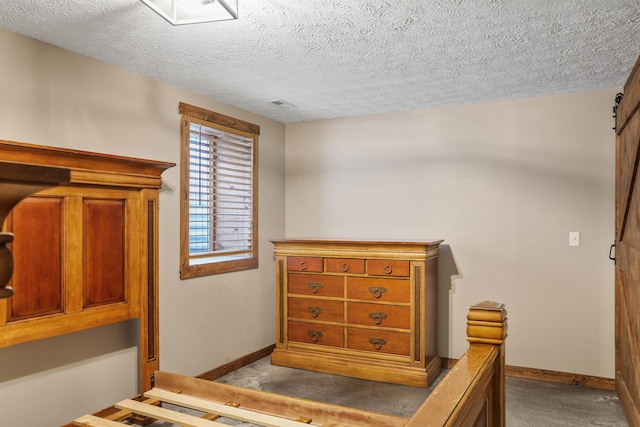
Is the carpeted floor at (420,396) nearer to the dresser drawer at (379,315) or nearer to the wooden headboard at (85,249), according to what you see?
the dresser drawer at (379,315)

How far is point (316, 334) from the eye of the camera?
3.96 meters

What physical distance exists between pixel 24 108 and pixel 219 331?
7.11 feet

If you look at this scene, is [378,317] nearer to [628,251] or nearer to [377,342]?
[377,342]

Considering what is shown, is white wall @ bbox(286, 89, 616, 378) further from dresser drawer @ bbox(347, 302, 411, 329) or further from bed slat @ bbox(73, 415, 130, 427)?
bed slat @ bbox(73, 415, 130, 427)

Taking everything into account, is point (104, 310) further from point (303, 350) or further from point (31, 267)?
point (303, 350)

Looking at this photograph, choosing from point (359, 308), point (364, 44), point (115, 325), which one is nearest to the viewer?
point (364, 44)

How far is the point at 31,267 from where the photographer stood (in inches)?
90.5

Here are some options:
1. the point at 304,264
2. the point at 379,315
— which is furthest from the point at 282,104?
the point at 379,315

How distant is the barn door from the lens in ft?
8.48

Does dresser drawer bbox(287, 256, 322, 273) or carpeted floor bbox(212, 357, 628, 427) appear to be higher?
dresser drawer bbox(287, 256, 322, 273)

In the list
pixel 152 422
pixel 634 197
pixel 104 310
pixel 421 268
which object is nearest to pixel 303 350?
pixel 421 268

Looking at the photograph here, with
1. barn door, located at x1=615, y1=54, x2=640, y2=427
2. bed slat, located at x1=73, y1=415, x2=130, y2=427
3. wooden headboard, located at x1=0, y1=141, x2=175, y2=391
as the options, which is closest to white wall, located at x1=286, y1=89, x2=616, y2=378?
barn door, located at x1=615, y1=54, x2=640, y2=427

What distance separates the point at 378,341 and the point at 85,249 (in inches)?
88.8

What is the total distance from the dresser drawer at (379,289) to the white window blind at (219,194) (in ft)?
3.44
